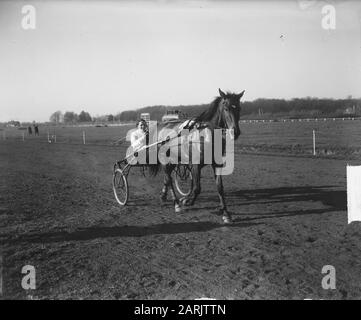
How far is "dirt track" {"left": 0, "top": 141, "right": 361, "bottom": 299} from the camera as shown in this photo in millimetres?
4164

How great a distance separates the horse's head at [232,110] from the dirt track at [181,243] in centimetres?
165

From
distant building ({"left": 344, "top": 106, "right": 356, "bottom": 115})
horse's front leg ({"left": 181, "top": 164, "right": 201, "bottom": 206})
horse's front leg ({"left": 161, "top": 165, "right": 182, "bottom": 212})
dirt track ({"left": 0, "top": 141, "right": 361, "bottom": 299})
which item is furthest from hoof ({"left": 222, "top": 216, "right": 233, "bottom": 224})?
distant building ({"left": 344, "top": 106, "right": 356, "bottom": 115})

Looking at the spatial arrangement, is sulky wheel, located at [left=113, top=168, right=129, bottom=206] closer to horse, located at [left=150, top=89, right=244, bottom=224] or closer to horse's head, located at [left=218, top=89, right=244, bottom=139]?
horse, located at [left=150, top=89, right=244, bottom=224]

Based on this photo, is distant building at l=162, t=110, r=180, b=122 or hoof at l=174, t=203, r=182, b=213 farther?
distant building at l=162, t=110, r=180, b=122

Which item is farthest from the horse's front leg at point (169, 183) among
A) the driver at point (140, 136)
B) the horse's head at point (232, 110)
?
the horse's head at point (232, 110)

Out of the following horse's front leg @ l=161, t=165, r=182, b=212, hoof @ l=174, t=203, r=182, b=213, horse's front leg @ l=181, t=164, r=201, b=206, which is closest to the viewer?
horse's front leg @ l=181, t=164, r=201, b=206

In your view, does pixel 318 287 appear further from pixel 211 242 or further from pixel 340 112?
pixel 340 112

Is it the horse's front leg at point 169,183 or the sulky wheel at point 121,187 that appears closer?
the horse's front leg at point 169,183

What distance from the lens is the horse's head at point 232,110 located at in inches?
253

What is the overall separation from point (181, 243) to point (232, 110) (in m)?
2.36

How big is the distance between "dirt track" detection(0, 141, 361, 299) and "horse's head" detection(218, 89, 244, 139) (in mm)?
1646

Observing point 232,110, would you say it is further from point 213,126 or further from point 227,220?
point 227,220

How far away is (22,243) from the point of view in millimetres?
5703

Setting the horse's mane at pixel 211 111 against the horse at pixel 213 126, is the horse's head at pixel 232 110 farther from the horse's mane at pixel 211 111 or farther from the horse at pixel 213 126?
the horse's mane at pixel 211 111
